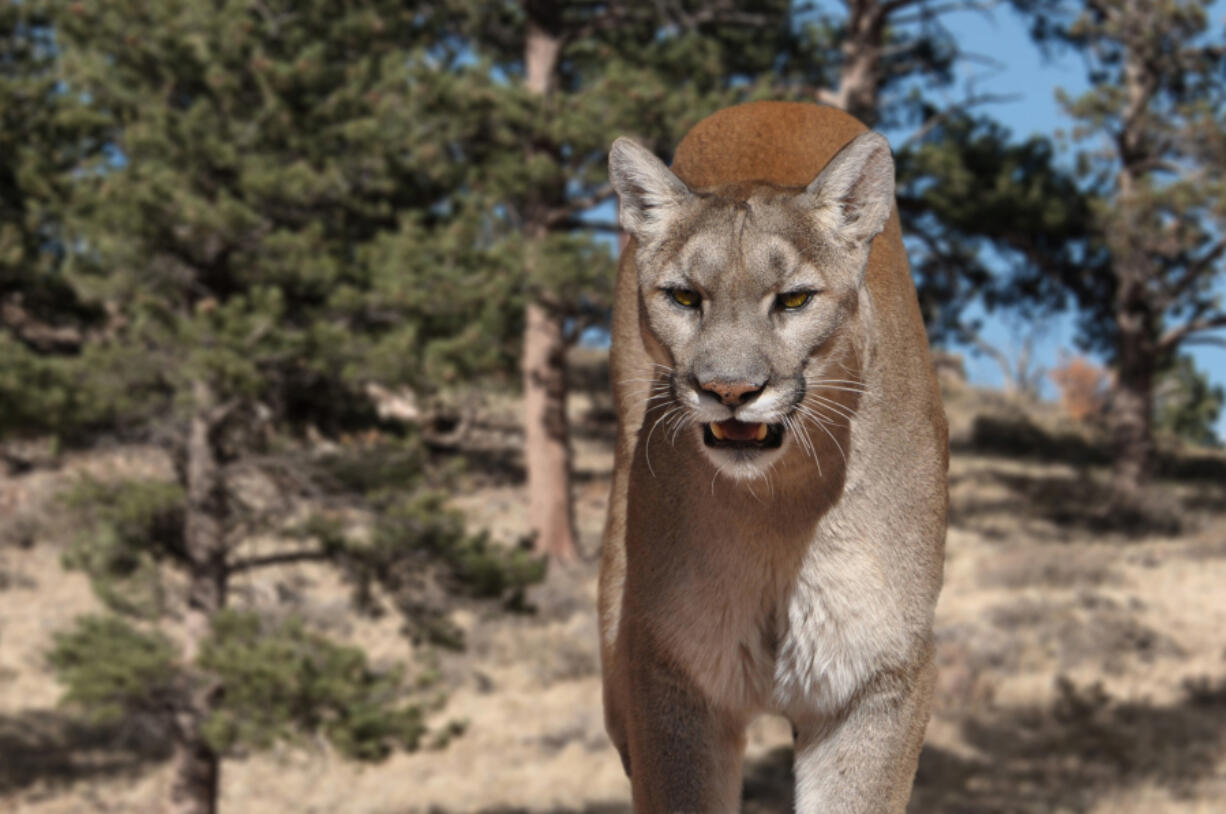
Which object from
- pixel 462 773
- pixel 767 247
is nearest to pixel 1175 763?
pixel 462 773

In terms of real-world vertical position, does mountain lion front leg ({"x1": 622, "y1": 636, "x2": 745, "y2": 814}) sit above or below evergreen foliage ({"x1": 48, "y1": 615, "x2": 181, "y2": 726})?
above

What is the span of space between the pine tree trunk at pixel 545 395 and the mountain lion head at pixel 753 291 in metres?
16.6

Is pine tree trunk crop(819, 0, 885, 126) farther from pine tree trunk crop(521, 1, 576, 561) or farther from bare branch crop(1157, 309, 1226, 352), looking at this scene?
bare branch crop(1157, 309, 1226, 352)

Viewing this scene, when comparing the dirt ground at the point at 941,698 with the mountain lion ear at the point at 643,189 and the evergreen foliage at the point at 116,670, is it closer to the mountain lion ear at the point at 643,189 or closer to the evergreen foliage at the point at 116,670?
the evergreen foliage at the point at 116,670

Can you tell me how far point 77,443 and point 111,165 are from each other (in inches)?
119

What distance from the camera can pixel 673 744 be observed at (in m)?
2.99

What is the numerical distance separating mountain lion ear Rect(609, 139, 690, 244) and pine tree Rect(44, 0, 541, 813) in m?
9.37

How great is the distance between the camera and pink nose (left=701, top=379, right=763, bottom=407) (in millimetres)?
2455

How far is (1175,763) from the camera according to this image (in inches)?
561

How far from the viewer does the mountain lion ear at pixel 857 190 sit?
262 centimetres

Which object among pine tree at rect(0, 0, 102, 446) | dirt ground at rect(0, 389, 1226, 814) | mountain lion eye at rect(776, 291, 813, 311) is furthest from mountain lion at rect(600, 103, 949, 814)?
pine tree at rect(0, 0, 102, 446)

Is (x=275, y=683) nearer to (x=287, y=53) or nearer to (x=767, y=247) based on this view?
(x=287, y=53)

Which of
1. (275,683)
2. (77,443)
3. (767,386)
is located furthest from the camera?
(77,443)

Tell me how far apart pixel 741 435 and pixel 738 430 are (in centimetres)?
1
